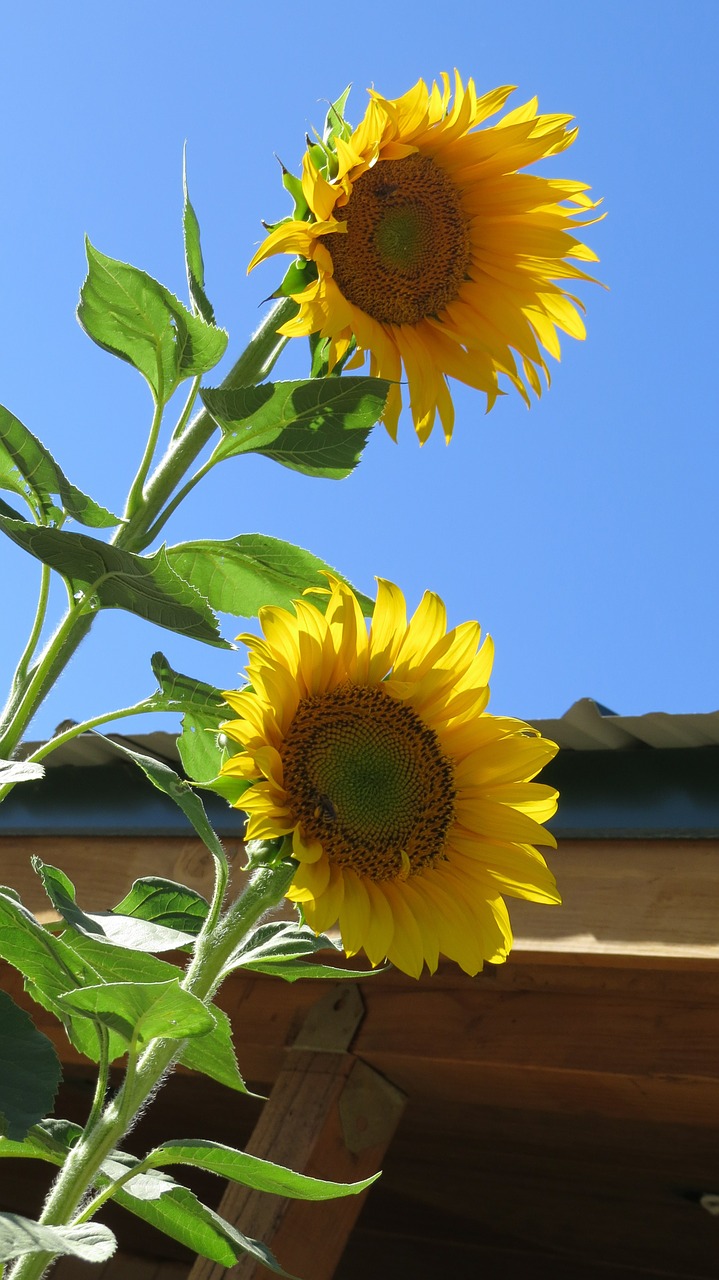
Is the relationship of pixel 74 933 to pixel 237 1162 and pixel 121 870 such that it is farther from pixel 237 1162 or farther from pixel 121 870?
pixel 121 870

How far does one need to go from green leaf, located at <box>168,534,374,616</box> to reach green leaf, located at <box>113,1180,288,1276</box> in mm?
352

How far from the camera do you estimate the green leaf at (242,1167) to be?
0.78 m

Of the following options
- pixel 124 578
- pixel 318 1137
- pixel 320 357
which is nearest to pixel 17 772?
pixel 124 578

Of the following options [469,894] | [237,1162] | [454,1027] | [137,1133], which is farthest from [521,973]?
[137,1133]

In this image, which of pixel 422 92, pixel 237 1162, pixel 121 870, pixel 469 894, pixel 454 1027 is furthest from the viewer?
pixel 121 870

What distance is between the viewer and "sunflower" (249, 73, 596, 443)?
1106mm

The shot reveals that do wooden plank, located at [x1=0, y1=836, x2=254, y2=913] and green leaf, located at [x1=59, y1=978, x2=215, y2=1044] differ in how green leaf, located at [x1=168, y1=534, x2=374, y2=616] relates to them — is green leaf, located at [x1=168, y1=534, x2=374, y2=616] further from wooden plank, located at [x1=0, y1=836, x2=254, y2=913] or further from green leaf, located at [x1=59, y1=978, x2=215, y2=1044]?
Result: wooden plank, located at [x1=0, y1=836, x2=254, y2=913]

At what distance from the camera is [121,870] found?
7.79 ft

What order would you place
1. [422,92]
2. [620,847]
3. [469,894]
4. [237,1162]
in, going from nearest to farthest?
[237,1162]
[469,894]
[422,92]
[620,847]

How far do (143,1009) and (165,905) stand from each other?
335 millimetres

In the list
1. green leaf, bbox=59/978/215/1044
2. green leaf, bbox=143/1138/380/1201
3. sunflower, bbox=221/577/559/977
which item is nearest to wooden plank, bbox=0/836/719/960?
sunflower, bbox=221/577/559/977

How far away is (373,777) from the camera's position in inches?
40.7

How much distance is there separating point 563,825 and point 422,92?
4.09ft

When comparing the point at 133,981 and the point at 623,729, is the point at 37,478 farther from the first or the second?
the point at 623,729
